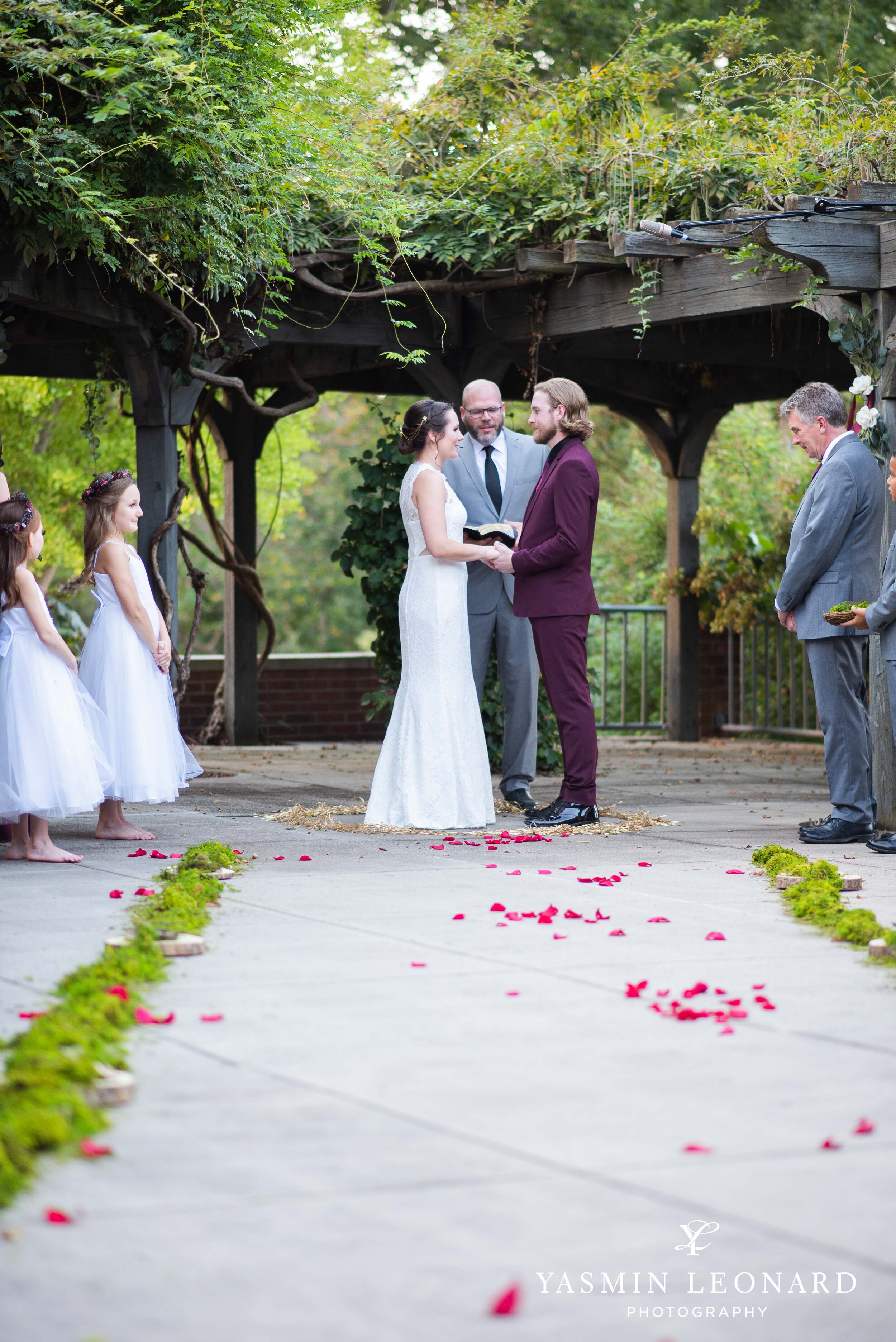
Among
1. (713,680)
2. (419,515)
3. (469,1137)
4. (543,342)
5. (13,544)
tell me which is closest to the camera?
(469,1137)

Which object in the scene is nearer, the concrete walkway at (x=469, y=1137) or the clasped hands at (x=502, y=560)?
the concrete walkway at (x=469, y=1137)

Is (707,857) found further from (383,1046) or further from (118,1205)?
(118,1205)

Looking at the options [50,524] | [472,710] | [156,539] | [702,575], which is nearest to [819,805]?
[472,710]

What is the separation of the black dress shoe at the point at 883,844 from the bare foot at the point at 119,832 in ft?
9.49

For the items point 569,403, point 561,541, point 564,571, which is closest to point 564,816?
point 564,571

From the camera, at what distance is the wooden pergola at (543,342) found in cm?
675

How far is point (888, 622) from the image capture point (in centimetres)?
577

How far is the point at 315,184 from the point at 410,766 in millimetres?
3161

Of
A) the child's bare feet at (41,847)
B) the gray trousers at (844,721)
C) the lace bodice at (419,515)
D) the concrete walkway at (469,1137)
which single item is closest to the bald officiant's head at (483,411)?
the lace bodice at (419,515)

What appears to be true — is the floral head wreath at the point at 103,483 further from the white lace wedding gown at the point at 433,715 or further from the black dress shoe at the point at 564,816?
the black dress shoe at the point at 564,816

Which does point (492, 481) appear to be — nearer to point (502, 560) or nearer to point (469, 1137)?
point (502, 560)

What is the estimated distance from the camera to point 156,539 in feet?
28.1

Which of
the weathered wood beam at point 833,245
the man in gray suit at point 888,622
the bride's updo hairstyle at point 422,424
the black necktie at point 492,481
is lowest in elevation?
the man in gray suit at point 888,622

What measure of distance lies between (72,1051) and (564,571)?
4.10 m
